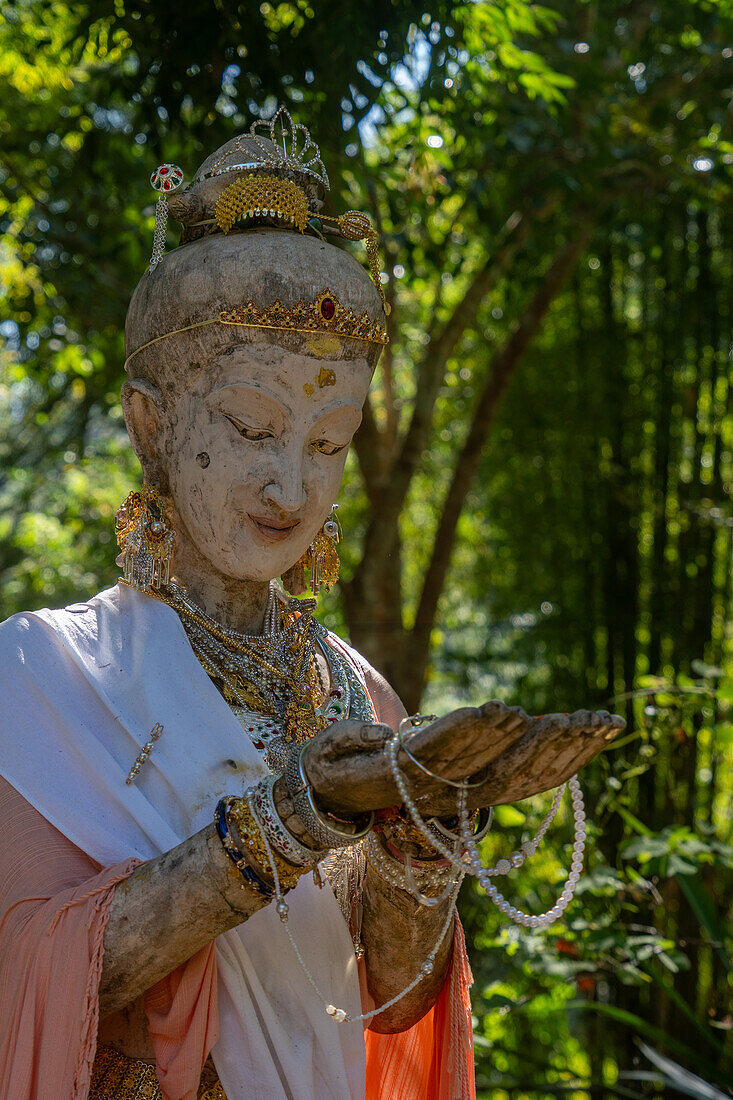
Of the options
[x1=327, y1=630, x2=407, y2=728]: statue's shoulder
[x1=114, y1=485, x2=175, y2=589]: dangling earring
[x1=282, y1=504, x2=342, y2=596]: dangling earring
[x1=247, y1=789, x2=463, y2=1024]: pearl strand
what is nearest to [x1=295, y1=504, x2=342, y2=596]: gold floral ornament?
[x1=282, y1=504, x2=342, y2=596]: dangling earring

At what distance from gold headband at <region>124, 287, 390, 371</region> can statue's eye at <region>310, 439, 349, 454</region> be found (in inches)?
7.2

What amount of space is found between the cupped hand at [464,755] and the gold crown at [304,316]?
2.43ft

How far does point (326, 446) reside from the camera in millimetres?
2107

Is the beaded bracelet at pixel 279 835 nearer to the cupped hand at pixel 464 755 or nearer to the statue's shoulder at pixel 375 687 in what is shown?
the cupped hand at pixel 464 755

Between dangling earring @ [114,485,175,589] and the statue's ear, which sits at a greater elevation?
the statue's ear

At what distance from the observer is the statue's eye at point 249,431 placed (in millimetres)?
2023

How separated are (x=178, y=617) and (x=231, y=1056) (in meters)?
0.71

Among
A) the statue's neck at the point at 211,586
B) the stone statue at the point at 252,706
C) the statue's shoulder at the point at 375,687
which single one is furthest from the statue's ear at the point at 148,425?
the statue's shoulder at the point at 375,687

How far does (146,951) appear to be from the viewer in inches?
66.1

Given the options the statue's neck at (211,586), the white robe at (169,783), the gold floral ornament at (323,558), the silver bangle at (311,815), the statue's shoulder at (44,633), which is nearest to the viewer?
the silver bangle at (311,815)

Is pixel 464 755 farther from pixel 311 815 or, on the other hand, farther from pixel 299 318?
pixel 299 318

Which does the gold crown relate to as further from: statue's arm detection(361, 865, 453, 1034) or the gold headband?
statue's arm detection(361, 865, 453, 1034)

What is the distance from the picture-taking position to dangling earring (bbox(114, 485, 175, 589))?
83.4 inches

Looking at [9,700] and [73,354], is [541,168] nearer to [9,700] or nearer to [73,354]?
[73,354]
